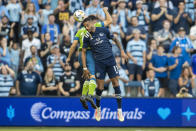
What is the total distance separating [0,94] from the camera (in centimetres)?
1791

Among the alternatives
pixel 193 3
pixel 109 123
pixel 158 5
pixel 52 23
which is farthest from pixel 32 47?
pixel 193 3

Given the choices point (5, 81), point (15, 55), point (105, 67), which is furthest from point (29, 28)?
point (105, 67)

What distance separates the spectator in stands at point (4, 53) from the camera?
1841cm

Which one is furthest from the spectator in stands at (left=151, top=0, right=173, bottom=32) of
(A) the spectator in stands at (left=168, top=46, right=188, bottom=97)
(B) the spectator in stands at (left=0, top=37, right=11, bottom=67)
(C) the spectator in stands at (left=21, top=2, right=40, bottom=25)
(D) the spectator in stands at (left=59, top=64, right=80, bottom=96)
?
(B) the spectator in stands at (left=0, top=37, right=11, bottom=67)

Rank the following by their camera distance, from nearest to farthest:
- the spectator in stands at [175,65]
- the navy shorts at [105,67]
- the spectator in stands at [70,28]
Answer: the navy shorts at [105,67] < the spectator in stands at [175,65] < the spectator in stands at [70,28]

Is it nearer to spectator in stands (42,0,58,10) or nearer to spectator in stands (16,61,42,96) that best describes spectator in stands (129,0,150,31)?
spectator in stands (42,0,58,10)

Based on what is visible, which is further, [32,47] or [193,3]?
[193,3]

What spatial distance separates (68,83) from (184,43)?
4.53 m

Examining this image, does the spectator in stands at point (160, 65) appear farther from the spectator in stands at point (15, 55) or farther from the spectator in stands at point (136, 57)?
the spectator in stands at point (15, 55)

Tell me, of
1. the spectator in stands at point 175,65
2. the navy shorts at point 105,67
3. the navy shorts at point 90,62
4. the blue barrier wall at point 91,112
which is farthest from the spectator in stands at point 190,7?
the navy shorts at point 90,62

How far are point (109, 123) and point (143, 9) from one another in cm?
476

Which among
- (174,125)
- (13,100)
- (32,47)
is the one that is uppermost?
(32,47)

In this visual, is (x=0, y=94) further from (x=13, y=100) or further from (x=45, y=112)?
(x=45, y=112)

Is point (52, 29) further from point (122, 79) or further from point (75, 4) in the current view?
point (122, 79)
